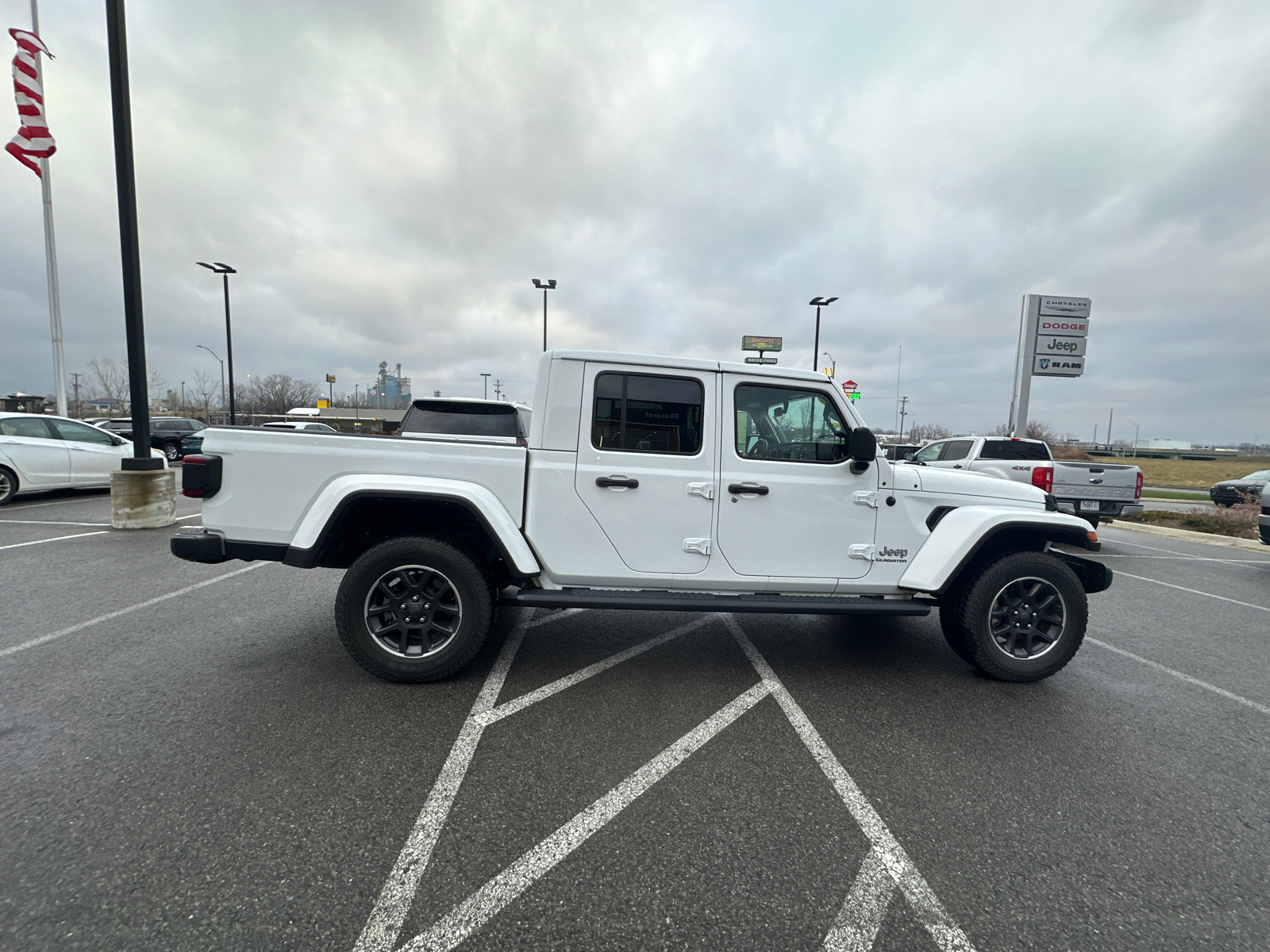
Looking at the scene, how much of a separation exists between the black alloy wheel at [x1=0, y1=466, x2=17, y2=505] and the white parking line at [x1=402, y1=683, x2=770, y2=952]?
12.4 metres

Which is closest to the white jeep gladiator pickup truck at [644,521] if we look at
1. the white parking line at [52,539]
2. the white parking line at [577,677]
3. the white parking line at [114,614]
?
the white parking line at [577,677]

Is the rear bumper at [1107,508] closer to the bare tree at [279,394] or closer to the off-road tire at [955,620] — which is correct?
the off-road tire at [955,620]

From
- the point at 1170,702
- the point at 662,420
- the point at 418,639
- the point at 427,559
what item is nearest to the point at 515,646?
the point at 418,639

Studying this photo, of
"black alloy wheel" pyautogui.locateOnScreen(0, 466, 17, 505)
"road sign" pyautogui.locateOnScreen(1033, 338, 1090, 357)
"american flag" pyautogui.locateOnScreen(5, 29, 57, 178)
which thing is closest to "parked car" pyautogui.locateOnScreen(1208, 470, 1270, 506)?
"road sign" pyautogui.locateOnScreen(1033, 338, 1090, 357)

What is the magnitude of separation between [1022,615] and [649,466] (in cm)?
277

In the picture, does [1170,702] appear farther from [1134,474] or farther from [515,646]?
[1134,474]

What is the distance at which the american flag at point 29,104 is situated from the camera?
12.9 meters

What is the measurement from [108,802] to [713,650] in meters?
3.41

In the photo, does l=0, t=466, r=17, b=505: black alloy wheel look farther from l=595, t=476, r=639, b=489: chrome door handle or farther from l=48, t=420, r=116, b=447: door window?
l=595, t=476, r=639, b=489: chrome door handle

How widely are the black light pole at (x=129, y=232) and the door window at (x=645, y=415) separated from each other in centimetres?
731

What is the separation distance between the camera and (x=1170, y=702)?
3533 mm

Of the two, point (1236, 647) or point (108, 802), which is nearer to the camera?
point (108, 802)

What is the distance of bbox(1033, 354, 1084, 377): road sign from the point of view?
842 inches

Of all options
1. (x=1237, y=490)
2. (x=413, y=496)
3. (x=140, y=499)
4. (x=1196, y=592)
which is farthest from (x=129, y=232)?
(x=1237, y=490)
